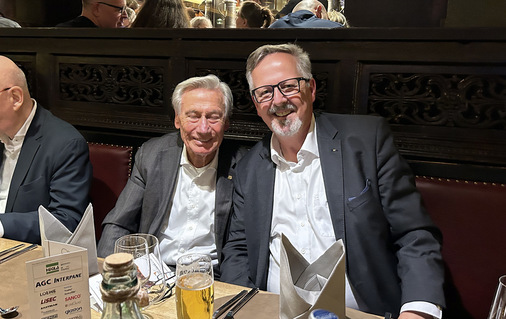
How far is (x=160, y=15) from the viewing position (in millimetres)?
2643

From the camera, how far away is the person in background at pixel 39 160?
81.9 inches

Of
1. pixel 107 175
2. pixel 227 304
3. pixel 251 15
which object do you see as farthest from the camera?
pixel 251 15

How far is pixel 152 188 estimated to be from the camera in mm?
2023

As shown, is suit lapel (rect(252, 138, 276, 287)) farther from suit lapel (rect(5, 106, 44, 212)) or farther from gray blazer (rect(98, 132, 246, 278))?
suit lapel (rect(5, 106, 44, 212))

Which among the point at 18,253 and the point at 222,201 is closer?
the point at 18,253

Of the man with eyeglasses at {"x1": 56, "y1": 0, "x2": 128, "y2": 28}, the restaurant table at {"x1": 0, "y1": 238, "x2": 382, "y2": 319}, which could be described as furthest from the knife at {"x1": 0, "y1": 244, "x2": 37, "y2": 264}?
the man with eyeglasses at {"x1": 56, "y1": 0, "x2": 128, "y2": 28}

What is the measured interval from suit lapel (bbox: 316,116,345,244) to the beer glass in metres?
0.79

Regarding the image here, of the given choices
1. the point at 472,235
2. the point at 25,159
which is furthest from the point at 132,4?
the point at 472,235

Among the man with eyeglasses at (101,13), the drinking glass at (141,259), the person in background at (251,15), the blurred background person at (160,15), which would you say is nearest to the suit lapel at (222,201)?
the drinking glass at (141,259)

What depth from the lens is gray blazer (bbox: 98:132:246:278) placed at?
198 centimetres

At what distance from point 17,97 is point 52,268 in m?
1.55

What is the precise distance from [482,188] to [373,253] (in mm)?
570

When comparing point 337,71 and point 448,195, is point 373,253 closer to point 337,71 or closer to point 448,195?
point 448,195

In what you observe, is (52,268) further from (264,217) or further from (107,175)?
(107,175)
